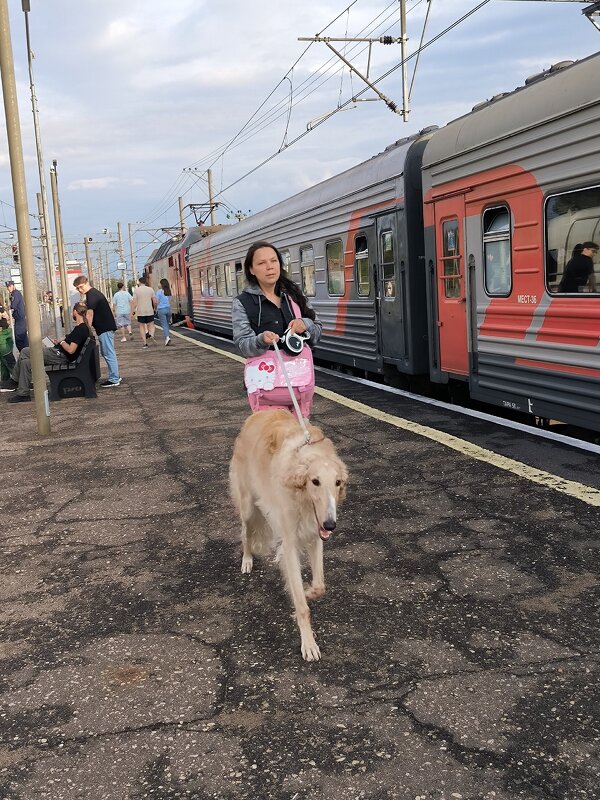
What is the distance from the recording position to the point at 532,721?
9.07 feet

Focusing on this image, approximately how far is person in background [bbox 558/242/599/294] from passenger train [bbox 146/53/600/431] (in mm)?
64

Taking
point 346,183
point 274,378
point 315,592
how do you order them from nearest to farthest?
point 315,592 < point 274,378 < point 346,183

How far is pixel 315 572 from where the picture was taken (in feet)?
11.8

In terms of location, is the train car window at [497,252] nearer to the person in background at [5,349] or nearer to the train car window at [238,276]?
the person in background at [5,349]

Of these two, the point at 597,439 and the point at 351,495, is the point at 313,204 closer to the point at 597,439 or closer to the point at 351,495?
the point at 597,439

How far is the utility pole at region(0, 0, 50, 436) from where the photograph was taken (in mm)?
8422

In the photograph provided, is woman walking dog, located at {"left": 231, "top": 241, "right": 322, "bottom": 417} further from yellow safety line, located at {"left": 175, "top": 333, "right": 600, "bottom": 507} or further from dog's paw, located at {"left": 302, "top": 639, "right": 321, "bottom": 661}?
yellow safety line, located at {"left": 175, "top": 333, "right": 600, "bottom": 507}

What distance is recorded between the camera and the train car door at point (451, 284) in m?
8.17

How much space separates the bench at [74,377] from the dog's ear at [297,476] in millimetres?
8616

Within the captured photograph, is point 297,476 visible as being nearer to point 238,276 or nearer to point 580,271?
point 580,271

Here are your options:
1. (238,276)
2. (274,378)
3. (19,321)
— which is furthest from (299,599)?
(238,276)

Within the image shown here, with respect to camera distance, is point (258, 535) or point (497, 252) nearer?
point (258, 535)

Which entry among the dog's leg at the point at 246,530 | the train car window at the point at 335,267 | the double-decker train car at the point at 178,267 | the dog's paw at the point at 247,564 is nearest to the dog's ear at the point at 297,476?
the dog's leg at the point at 246,530

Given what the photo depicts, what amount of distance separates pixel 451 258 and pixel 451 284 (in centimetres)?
31
